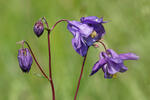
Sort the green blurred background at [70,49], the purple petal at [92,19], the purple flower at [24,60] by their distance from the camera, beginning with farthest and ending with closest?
the green blurred background at [70,49]
the purple flower at [24,60]
the purple petal at [92,19]

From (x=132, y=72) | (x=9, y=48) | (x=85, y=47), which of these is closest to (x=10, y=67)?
(x=9, y=48)

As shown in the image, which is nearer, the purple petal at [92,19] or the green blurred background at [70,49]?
the purple petal at [92,19]

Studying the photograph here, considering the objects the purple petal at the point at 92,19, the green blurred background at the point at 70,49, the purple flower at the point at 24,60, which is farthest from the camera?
the green blurred background at the point at 70,49

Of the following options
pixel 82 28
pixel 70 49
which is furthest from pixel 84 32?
pixel 70 49

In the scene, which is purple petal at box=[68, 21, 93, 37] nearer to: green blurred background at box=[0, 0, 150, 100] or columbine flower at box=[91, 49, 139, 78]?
columbine flower at box=[91, 49, 139, 78]

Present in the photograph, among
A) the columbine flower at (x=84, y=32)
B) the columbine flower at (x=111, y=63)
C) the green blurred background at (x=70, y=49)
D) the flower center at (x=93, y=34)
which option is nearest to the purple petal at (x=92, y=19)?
the columbine flower at (x=84, y=32)

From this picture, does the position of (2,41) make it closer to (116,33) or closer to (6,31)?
(6,31)

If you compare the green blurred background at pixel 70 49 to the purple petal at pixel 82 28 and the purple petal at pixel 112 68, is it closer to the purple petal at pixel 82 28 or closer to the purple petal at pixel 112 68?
the purple petal at pixel 82 28
